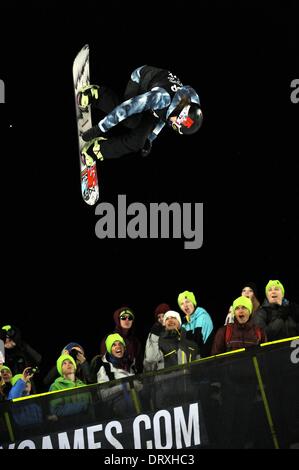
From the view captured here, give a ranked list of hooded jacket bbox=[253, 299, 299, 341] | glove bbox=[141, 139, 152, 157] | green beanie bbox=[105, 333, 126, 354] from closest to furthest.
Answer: hooded jacket bbox=[253, 299, 299, 341]
green beanie bbox=[105, 333, 126, 354]
glove bbox=[141, 139, 152, 157]

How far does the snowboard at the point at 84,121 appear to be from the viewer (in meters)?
10.6

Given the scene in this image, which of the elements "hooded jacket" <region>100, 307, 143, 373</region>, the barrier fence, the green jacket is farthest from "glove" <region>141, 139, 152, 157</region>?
the green jacket

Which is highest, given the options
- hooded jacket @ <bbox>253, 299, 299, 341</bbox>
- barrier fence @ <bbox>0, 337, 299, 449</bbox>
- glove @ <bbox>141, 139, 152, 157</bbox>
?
glove @ <bbox>141, 139, 152, 157</bbox>

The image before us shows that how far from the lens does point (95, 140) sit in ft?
33.2

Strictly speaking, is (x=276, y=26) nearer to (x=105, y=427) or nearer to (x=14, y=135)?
(x=14, y=135)

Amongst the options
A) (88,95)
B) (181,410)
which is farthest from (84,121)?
(181,410)

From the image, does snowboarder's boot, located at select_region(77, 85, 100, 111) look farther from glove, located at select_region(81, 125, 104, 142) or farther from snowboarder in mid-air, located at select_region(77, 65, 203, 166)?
glove, located at select_region(81, 125, 104, 142)

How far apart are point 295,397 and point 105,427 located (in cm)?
159

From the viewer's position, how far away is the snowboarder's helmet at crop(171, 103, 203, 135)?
9180mm

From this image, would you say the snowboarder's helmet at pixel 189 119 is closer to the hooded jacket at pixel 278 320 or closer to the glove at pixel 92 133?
the glove at pixel 92 133

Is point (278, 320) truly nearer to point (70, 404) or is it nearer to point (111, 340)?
point (111, 340)

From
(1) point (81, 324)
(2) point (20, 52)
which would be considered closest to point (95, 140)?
(2) point (20, 52)

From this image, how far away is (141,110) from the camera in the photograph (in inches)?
363

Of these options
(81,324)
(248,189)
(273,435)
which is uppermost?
(248,189)
